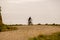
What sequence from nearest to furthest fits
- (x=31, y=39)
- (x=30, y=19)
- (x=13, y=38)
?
1. (x=31, y=39)
2. (x=13, y=38)
3. (x=30, y=19)

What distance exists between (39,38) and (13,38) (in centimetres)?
215

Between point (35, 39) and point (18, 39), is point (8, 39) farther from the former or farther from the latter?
point (35, 39)

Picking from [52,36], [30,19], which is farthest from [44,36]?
[30,19]

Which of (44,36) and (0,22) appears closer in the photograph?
(44,36)

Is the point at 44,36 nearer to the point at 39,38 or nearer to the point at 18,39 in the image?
the point at 39,38

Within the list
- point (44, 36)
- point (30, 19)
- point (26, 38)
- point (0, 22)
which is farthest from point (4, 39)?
point (30, 19)

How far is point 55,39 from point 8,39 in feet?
11.7

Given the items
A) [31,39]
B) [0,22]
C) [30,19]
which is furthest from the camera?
[30,19]

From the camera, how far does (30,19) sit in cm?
3559

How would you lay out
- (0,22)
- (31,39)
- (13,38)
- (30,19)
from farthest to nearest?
1. (30,19)
2. (0,22)
3. (13,38)
4. (31,39)

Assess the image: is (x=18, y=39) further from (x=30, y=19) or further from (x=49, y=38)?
(x=30, y=19)

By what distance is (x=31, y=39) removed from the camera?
16672 mm

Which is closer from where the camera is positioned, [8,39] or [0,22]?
[8,39]

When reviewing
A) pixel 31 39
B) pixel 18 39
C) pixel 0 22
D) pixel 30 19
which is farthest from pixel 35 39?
pixel 30 19
